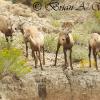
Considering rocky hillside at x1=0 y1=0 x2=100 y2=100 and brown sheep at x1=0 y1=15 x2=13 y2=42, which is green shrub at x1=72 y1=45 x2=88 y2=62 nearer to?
rocky hillside at x1=0 y1=0 x2=100 y2=100

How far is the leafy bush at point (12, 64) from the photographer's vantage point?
1503cm

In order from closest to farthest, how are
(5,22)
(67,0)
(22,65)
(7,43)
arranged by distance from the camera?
(22,65) < (7,43) < (5,22) < (67,0)

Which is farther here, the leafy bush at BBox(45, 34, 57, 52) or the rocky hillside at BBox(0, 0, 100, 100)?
the leafy bush at BBox(45, 34, 57, 52)

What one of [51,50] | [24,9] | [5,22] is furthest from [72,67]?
[24,9]

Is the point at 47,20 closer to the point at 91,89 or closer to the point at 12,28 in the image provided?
the point at 12,28

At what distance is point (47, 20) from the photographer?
26828mm

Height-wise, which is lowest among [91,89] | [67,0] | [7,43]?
[91,89]

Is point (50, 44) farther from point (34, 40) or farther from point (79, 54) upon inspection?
point (34, 40)

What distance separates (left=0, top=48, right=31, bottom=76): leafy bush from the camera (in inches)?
592

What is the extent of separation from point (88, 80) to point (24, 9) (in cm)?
1309

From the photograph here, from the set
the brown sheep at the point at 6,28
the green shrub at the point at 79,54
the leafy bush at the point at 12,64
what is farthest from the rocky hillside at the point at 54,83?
the brown sheep at the point at 6,28

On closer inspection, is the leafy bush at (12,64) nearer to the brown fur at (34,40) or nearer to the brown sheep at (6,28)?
the brown fur at (34,40)

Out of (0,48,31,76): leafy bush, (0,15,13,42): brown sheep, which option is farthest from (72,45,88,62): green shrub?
(0,48,31,76): leafy bush

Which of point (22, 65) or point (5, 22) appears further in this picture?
point (5, 22)
